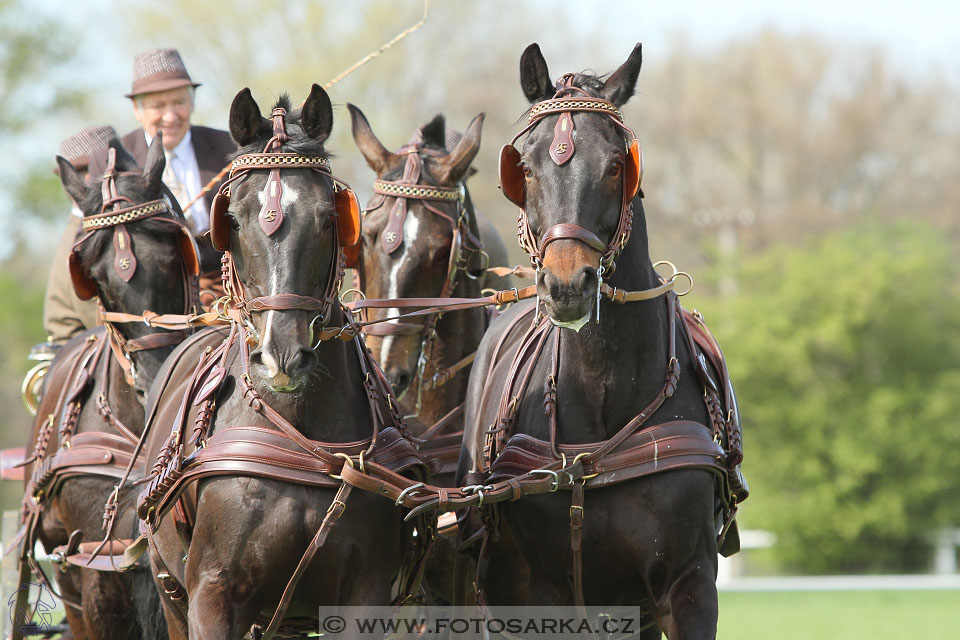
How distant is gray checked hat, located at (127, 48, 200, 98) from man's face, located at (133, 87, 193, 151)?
2.6 inches

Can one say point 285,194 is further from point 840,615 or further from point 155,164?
point 840,615

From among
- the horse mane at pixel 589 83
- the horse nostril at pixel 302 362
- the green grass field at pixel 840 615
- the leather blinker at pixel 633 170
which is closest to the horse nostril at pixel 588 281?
the leather blinker at pixel 633 170

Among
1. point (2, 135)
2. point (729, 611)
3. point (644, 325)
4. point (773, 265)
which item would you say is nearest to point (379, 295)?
point (644, 325)

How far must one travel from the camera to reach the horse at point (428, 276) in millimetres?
6125

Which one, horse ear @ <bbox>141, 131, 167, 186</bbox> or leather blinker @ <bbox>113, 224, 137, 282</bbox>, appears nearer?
leather blinker @ <bbox>113, 224, 137, 282</bbox>

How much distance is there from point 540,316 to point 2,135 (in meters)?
24.9

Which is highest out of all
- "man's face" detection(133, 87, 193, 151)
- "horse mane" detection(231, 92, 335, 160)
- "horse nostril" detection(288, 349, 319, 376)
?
"man's face" detection(133, 87, 193, 151)

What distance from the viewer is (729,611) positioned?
1669 cm

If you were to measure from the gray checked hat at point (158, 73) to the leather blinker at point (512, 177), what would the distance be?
3065mm

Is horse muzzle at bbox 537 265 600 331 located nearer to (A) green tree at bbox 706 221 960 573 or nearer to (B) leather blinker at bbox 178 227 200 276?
(B) leather blinker at bbox 178 227 200 276

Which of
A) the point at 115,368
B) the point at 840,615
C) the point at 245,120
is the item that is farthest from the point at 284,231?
the point at 840,615

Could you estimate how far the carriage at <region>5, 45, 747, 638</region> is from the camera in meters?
4.35

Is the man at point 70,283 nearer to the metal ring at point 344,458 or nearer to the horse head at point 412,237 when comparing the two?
the horse head at point 412,237

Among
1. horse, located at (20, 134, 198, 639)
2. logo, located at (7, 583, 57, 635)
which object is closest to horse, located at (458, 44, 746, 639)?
horse, located at (20, 134, 198, 639)
